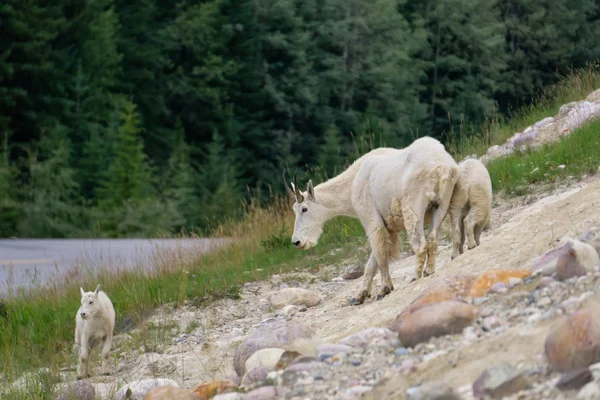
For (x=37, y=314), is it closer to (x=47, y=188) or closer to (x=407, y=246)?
(x=407, y=246)

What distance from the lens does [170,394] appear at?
21.6 feet

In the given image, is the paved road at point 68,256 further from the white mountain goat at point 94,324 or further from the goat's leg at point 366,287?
the goat's leg at point 366,287

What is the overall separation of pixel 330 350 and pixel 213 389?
38.4 inches

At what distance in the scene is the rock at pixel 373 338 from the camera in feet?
20.4

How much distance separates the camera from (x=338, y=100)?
42281mm

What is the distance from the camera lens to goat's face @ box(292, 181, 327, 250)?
1025 cm

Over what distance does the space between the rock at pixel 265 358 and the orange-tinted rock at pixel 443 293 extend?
1.00 meters

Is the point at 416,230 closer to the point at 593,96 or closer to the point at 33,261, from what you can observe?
the point at 33,261

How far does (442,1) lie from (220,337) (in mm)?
38427

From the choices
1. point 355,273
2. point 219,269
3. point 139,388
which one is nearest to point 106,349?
point 139,388

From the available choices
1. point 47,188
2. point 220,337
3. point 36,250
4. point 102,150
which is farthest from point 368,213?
point 102,150

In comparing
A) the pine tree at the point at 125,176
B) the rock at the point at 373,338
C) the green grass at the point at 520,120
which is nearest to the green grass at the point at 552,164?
the green grass at the point at 520,120

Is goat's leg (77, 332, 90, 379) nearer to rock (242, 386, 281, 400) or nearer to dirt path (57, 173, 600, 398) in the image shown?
dirt path (57, 173, 600, 398)

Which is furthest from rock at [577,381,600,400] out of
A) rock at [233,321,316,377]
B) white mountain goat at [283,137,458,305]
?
white mountain goat at [283,137,458,305]
